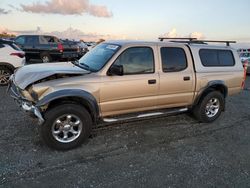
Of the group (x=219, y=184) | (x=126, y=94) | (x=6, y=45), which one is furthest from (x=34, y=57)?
(x=219, y=184)

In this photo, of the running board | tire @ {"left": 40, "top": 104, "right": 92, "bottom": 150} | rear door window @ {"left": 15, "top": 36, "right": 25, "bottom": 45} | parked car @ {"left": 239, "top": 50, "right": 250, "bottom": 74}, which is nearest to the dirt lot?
tire @ {"left": 40, "top": 104, "right": 92, "bottom": 150}

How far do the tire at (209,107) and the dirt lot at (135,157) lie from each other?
22cm

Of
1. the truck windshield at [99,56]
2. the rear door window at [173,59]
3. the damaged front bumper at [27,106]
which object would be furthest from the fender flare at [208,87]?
the damaged front bumper at [27,106]

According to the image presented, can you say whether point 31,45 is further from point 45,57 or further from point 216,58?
point 216,58

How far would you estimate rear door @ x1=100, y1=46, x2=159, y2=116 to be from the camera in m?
4.44

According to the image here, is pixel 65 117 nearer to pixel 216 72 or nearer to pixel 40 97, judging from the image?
pixel 40 97

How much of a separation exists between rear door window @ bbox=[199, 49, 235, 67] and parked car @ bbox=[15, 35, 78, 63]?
1147 cm

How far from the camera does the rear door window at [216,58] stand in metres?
5.61

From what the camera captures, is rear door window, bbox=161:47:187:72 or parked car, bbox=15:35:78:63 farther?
parked car, bbox=15:35:78:63

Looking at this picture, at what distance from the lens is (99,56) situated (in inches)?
190

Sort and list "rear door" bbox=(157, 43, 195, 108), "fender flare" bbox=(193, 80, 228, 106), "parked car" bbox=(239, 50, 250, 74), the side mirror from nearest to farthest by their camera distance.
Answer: the side mirror
"rear door" bbox=(157, 43, 195, 108)
"fender flare" bbox=(193, 80, 228, 106)
"parked car" bbox=(239, 50, 250, 74)

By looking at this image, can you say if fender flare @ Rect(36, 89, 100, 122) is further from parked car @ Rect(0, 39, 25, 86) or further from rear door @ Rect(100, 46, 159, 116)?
parked car @ Rect(0, 39, 25, 86)

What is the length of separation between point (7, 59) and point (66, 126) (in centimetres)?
584

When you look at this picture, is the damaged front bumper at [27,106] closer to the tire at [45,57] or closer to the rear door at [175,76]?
the rear door at [175,76]
